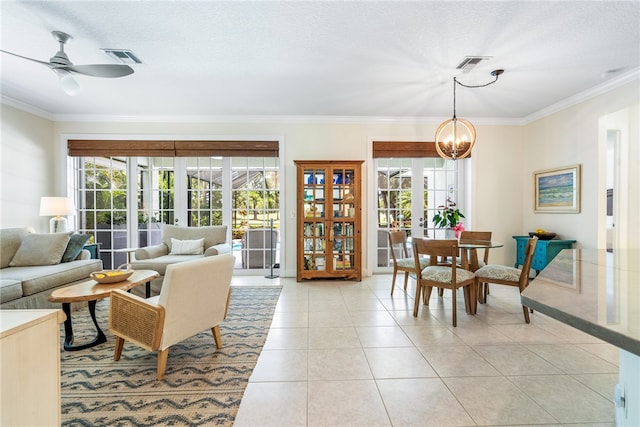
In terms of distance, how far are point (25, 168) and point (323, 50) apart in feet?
15.1

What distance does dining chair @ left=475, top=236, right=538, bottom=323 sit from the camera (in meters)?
2.95

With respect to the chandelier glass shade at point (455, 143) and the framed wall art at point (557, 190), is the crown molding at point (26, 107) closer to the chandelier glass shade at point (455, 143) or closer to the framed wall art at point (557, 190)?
the chandelier glass shade at point (455, 143)

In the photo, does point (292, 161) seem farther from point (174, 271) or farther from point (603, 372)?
point (603, 372)

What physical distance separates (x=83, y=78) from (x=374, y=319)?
13.8 feet

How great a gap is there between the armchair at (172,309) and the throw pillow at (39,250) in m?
1.99

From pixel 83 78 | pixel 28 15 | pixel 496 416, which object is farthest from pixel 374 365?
pixel 83 78

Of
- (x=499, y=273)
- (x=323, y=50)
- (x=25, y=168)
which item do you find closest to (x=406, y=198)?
(x=499, y=273)

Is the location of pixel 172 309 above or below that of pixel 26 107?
below

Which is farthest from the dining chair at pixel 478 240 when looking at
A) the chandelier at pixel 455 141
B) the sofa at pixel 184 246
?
the sofa at pixel 184 246

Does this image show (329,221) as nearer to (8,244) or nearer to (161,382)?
(161,382)

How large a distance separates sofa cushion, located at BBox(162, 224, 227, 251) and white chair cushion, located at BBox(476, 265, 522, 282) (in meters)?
3.51

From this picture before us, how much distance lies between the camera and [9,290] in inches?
106

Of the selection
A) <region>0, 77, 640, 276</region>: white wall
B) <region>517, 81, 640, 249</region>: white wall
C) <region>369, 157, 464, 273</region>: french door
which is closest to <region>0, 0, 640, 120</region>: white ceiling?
<region>517, 81, 640, 249</region>: white wall

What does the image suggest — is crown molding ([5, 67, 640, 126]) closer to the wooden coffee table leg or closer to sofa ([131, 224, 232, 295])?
sofa ([131, 224, 232, 295])
